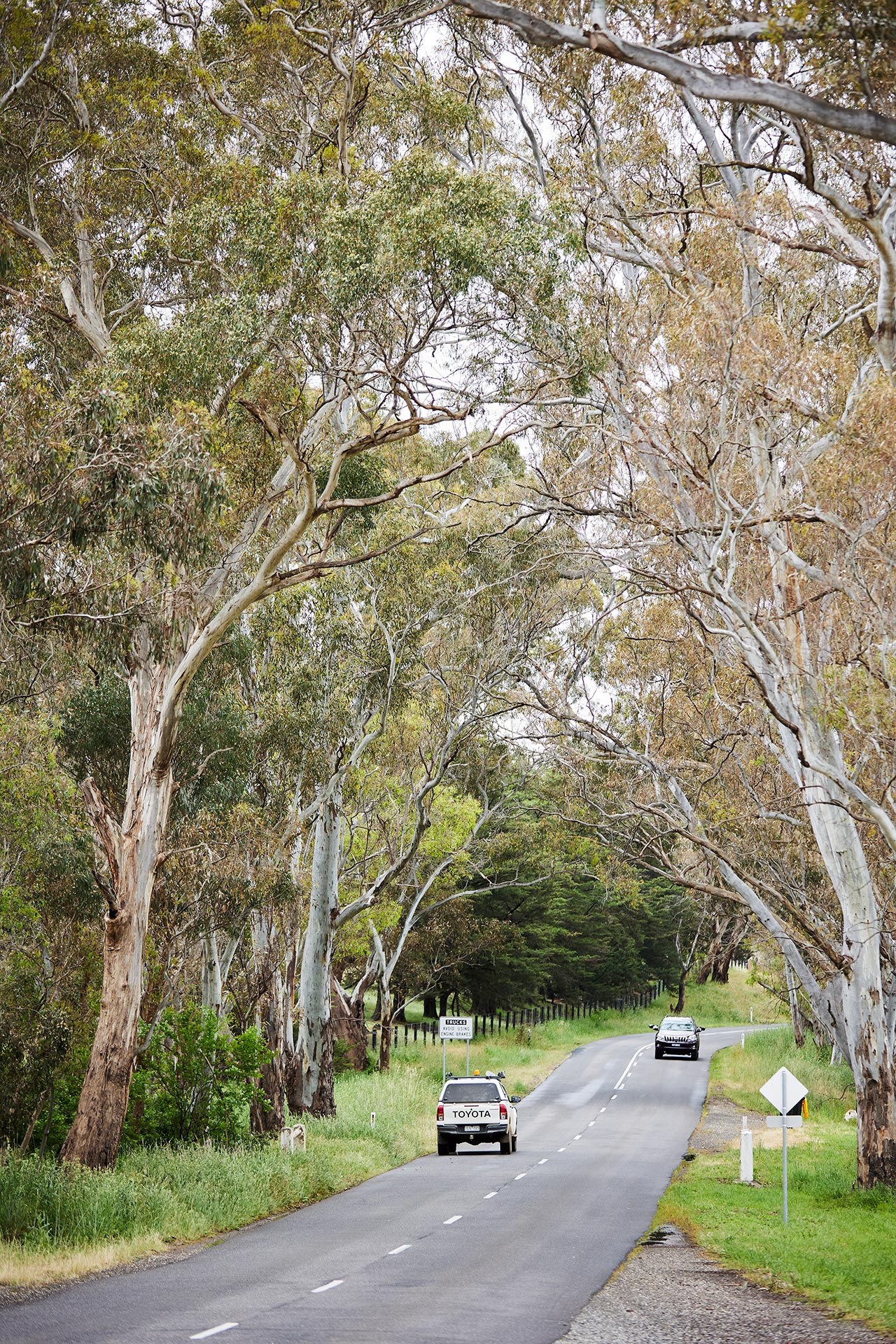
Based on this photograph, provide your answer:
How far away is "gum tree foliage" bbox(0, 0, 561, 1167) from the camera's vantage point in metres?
13.8

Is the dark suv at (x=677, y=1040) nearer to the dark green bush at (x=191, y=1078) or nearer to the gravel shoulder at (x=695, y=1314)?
the dark green bush at (x=191, y=1078)

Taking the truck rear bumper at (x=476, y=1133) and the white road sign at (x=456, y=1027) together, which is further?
the white road sign at (x=456, y=1027)

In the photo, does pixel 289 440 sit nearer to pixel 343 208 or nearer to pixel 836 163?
pixel 343 208

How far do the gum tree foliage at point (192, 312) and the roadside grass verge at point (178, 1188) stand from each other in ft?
3.78

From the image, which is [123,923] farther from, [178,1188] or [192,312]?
[192,312]

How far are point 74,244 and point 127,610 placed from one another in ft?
27.4

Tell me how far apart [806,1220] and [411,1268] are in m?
5.95

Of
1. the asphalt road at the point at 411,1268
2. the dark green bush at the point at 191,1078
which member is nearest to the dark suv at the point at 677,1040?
the asphalt road at the point at 411,1268

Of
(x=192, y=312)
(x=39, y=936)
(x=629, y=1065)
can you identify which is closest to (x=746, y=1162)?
(x=39, y=936)

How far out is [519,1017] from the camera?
2287 inches

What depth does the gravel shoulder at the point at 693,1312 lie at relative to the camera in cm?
994

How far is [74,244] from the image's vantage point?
19094 mm

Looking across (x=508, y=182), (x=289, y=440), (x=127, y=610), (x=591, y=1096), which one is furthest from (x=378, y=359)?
(x=591, y=1096)

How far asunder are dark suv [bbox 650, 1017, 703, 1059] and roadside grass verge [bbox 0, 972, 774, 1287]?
1892cm
